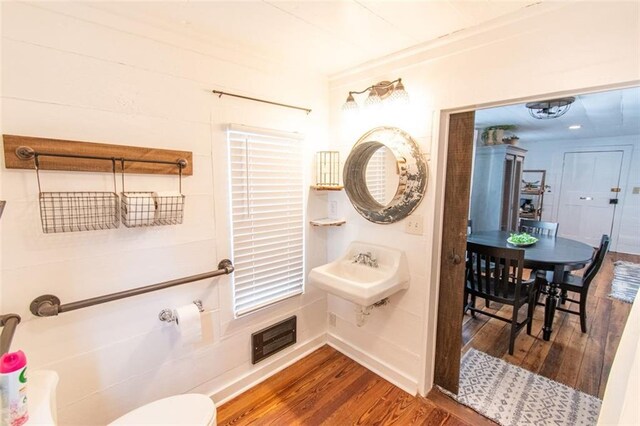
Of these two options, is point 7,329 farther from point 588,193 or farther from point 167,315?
point 588,193

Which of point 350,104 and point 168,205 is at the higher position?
point 350,104

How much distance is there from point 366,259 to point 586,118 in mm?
3953

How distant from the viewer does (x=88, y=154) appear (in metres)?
1.33

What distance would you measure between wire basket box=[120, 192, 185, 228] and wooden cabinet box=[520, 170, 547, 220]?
6.69 m

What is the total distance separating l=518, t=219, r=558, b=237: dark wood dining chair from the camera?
11.9 ft

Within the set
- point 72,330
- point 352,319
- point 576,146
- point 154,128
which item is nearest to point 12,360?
point 72,330

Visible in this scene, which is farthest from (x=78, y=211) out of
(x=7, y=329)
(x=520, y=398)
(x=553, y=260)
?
(x=553, y=260)

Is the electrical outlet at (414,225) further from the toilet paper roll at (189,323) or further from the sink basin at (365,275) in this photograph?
the toilet paper roll at (189,323)

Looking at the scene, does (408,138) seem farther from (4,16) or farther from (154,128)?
(4,16)

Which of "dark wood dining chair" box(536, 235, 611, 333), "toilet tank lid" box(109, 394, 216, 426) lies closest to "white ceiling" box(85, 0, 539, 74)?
"toilet tank lid" box(109, 394, 216, 426)

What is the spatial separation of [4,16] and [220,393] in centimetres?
214

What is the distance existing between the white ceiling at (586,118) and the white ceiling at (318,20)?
1601 mm

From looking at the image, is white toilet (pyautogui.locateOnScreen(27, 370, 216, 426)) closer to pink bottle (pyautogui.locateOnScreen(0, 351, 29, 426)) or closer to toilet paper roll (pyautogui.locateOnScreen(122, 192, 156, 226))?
pink bottle (pyautogui.locateOnScreen(0, 351, 29, 426))

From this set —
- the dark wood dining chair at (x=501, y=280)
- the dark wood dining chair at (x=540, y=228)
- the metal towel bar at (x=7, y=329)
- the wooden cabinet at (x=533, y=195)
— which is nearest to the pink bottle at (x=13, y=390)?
the metal towel bar at (x=7, y=329)
